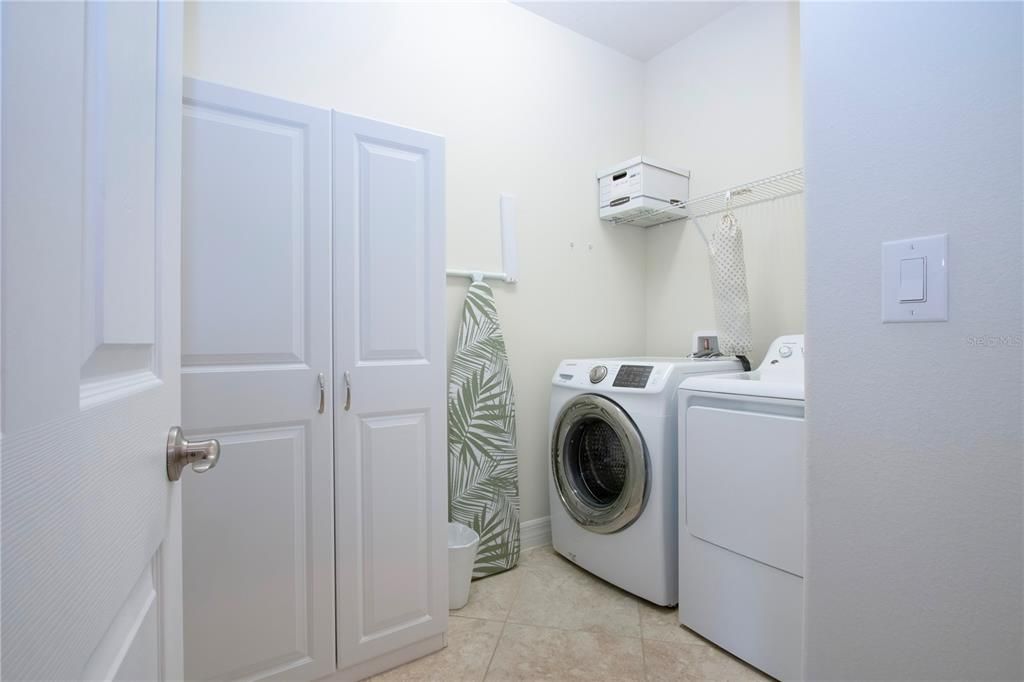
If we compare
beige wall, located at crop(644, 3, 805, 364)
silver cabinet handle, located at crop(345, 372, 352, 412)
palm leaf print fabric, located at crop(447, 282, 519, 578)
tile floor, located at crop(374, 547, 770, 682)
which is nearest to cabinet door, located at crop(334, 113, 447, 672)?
silver cabinet handle, located at crop(345, 372, 352, 412)

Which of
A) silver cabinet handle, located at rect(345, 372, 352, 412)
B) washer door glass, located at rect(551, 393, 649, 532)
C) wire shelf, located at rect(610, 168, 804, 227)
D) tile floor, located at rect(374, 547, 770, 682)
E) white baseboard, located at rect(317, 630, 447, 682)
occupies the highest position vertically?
wire shelf, located at rect(610, 168, 804, 227)

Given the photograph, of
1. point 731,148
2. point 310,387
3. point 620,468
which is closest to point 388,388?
point 310,387

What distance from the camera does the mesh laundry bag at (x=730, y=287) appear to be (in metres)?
2.16

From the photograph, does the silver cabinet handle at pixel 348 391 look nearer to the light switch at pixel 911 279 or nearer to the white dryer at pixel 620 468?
the white dryer at pixel 620 468

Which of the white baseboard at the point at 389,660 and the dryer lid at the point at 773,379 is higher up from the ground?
the dryer lid at the point at 773,379

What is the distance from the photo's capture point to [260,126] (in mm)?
1365

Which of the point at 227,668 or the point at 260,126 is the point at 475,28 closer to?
the point at 260,126

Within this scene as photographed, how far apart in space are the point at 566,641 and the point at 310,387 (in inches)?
49.6

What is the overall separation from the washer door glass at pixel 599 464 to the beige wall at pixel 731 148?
34.7 inches

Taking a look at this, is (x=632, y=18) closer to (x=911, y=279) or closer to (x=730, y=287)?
(x=730, y=287)

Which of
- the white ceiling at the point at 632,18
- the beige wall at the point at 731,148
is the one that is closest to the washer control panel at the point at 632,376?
the beige wall at the point at 731,148

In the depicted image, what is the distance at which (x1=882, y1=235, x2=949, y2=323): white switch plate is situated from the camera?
720mm

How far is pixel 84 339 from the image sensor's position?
0.34 m
